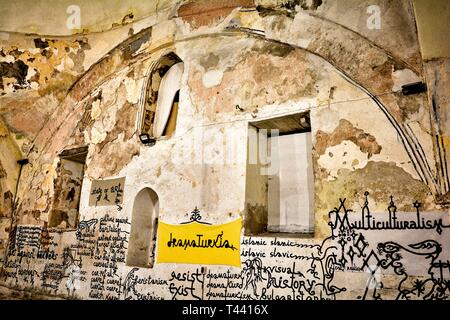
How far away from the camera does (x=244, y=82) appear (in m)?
4.30

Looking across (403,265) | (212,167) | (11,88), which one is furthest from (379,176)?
(11,88)

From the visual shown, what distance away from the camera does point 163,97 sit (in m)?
5.46

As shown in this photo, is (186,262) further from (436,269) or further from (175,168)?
(436,269)

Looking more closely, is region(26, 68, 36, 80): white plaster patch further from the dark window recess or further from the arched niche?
the arched niche

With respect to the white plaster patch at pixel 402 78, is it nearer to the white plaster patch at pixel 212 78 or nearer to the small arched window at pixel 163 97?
the white plaster patch at pixel 212 78

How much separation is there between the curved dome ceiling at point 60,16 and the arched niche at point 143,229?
10.2ft

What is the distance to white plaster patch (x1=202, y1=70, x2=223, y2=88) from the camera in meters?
4.55

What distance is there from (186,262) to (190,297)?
1.34ft

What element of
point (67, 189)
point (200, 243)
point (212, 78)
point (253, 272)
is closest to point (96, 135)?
point (67, 189)

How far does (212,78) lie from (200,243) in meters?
2.24

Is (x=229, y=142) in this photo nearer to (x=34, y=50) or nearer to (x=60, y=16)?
(x=60, y=16)

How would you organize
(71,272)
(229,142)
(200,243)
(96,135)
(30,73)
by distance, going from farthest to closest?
(30,73)
(96,135)
(71,272)
(229,142)
(200,243)

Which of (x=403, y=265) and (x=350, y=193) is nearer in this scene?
(x=403, y=265)

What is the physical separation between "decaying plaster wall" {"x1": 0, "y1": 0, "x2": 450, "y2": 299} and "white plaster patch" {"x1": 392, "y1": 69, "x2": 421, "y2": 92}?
12mm
